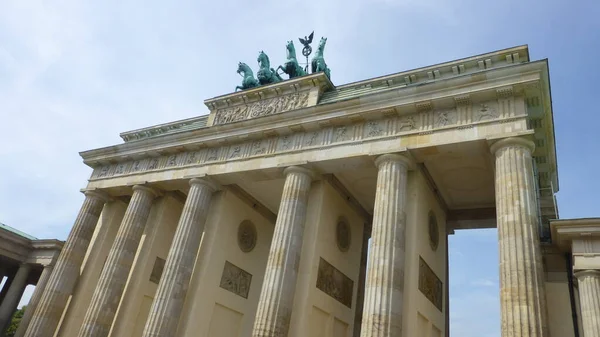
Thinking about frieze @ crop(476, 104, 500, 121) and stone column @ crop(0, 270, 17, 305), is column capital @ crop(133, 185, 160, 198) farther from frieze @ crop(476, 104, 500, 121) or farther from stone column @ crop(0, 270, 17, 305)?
stone column @ crop(0, 270, 17, 305)

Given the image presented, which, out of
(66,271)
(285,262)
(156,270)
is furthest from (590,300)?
(66,271)

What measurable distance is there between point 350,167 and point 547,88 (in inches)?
278

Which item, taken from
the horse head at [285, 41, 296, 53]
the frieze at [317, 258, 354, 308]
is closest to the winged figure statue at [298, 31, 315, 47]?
the horse head at [285, 41, 296, 53]

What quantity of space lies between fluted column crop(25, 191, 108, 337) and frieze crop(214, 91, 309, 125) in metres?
8.40

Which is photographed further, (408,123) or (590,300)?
(408,123)

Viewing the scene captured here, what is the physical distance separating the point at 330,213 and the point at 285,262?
3.56 metres

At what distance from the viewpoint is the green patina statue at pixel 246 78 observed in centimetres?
2217

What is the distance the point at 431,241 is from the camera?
17.1m

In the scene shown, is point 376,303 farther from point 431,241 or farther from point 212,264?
point 212,264

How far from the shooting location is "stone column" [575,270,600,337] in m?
10.9

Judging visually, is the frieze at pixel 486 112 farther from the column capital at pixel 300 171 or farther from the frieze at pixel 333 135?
the column capital at pixel 300 171

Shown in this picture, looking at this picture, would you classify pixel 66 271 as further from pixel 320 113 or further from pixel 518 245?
pixel 518 245

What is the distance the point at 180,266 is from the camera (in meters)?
17.9

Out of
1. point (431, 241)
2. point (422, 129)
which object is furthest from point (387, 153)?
point (431, 241)
